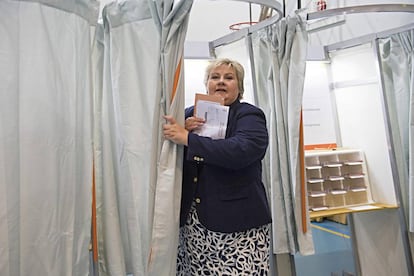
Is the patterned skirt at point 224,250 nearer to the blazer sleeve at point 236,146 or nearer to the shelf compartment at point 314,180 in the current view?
the blazer sleeve at point 236,146

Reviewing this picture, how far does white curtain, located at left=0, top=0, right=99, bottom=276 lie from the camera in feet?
3.26

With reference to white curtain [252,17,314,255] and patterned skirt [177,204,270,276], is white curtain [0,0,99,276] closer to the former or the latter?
patterned skirt [177,204,270,276]

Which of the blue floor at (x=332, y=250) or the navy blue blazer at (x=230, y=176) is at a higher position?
the navy blue blazer at (x=230, y=176)

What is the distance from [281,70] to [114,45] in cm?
96

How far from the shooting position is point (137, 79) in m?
1.28

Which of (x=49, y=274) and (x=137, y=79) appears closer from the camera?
(x=49, y=274)

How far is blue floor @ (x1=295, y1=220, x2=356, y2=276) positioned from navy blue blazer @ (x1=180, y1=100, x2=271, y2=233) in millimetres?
1482

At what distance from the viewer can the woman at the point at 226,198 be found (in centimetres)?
125

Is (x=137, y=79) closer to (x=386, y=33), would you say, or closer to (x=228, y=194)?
(x=228, y=194)

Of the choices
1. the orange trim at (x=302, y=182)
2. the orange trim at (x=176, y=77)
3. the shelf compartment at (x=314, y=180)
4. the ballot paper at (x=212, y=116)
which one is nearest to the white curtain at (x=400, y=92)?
the shelf compartment at (x=314, y=180)

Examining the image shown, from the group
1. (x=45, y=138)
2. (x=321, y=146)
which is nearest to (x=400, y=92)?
(x=321, y=146)

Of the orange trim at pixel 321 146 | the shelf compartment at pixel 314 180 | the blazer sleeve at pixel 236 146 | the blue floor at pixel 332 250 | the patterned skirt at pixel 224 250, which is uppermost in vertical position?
the orange trim at pixel 321 146

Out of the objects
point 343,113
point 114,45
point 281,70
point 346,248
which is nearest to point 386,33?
point 343,113

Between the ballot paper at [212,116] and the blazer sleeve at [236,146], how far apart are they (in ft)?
0.16
